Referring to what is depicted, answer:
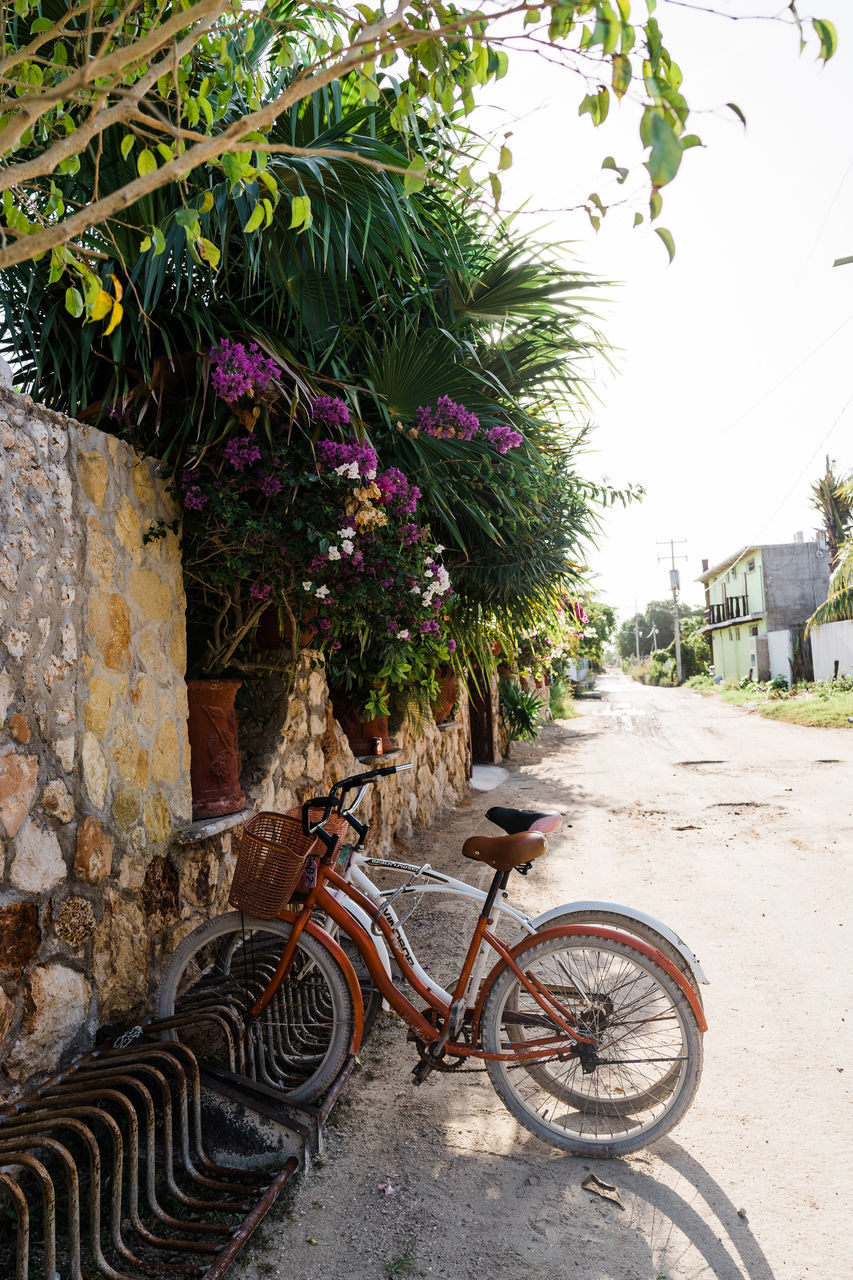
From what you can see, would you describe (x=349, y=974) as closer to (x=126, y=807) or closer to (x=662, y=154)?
(x=126, y=807)

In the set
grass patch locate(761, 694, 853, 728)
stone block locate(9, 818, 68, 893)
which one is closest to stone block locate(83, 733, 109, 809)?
stone block locate(9, 818, 68, 893)

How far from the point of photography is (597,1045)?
2.65 metres

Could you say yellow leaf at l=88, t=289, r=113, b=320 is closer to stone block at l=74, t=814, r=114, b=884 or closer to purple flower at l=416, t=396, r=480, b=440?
stone block at l=74, t=814, r=114, b=884

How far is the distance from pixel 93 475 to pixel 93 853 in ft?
4.09

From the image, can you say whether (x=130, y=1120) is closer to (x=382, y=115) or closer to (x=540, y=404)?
(x=382, y=115)

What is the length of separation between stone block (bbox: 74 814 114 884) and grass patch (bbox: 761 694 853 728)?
15514mm

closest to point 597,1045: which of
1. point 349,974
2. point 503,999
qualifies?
point 503,999

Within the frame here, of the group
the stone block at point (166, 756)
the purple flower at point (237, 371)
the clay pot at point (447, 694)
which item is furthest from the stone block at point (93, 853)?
the clay pot at point (447, 694)

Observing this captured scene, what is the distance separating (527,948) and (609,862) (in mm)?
3640

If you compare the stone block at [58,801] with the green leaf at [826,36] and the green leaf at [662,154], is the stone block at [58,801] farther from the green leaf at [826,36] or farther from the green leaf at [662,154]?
the green leaf at [826,36]

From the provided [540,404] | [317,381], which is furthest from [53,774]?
[540,404]

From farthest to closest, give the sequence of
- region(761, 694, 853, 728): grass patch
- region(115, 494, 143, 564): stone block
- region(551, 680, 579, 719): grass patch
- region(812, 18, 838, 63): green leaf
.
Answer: region(551, 680, 579, 719): grass patch
region(761, 694, 853, 728): grass patch
region(115, 494, 143, 564): stone block
region(812, 18, 838, 63): green leaf

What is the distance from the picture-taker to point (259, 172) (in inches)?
71.1

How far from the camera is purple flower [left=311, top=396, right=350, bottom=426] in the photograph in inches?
129
